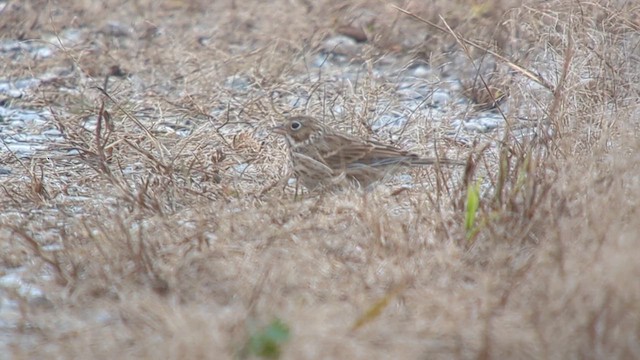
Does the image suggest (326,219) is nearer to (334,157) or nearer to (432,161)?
(432,161)

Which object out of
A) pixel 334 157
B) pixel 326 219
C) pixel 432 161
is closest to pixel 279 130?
pixel 334 157

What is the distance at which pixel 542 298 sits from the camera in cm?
411

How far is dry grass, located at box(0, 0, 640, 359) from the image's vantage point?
3.97m

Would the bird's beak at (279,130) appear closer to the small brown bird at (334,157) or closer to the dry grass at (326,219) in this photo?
the small brown bird at (334,157)

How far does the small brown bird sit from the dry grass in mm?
192

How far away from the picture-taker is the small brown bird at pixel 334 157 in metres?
6.61

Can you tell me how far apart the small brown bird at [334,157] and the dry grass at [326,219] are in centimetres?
19

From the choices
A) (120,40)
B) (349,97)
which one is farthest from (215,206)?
(120,40)

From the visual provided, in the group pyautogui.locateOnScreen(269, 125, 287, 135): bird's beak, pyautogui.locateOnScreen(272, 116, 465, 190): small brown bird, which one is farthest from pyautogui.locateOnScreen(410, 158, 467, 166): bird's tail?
pyautogui.locateOnScreen(269, 125, 287, 135): bird's beak

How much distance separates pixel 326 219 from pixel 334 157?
161cm

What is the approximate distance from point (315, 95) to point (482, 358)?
4801 mm

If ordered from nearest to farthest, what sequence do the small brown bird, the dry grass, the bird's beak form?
the dry grass
the small brown bird
the bird's beak

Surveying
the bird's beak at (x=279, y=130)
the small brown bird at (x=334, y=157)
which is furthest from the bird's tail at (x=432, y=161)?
the bird's beak at (x=279, y=130)

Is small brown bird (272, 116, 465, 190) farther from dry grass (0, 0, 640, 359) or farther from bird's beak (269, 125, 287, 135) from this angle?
dry grass (0, 0, 640, 359)
